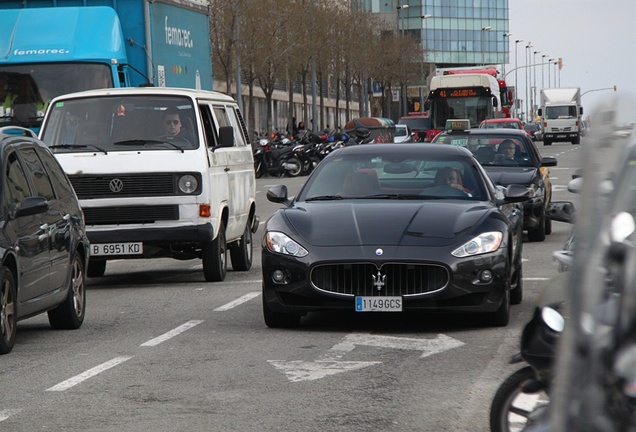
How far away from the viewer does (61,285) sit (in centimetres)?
1134

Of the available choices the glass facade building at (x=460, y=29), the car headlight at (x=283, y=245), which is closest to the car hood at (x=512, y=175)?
the car headlight at (x=283, y=245)

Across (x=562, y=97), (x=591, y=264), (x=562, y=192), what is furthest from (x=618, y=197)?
(x=562, y=97)

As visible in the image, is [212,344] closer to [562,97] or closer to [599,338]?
[599,338]

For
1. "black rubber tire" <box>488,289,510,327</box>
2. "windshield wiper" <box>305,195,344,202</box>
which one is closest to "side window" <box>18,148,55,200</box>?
"windshield wiper" <box>305,195,344,202</box>

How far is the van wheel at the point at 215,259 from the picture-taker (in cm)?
1512

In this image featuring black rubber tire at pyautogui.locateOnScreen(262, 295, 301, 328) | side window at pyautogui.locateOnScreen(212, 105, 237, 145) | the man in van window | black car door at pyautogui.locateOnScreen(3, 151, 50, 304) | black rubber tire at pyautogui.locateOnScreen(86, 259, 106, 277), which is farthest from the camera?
black rubber tire at pyautogui.locateOnScreen(86, 259, 106, 277)

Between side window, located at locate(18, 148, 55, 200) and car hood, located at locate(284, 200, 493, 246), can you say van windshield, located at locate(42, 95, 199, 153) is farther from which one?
car hood, located at locate(284, 200, 493, 246)

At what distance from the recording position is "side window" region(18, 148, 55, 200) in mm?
11430

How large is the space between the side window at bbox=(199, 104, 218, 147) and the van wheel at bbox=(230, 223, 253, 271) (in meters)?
1.45

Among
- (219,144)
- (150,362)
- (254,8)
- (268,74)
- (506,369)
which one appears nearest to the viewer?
(506,369)

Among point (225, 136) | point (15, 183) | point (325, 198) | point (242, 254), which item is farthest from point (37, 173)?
point (242, 254)

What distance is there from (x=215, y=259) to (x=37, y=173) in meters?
3.81

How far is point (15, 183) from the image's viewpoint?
36.0 ft

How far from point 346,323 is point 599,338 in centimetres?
785
